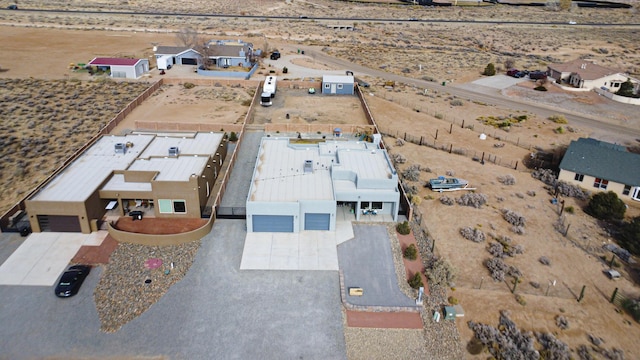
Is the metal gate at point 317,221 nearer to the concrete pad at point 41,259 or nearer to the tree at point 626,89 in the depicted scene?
the concrete pad at point 41,259

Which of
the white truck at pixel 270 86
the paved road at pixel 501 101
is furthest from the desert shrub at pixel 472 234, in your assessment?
the white truck at pixel 270 86

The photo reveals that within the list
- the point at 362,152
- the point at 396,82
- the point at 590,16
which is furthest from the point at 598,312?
the point at 590,16

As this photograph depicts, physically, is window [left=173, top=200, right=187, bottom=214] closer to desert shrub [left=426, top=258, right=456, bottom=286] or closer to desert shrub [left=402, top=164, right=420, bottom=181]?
desert shrub [left=426, top=258, right=456, bottom=286]

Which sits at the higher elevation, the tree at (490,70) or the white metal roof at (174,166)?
the tree at (490,70)

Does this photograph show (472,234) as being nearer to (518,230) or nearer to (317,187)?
(518,230)

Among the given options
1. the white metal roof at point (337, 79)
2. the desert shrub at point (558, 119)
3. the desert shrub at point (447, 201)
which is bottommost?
the desert shrub at point (447, 201)

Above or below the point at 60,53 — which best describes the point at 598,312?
below

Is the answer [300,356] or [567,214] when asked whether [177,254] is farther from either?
[567,214]

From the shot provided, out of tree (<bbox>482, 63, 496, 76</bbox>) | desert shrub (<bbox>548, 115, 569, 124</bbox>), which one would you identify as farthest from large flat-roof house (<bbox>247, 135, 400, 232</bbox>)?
tree (<bbox>482, 63, 496, 76</bbox>)
